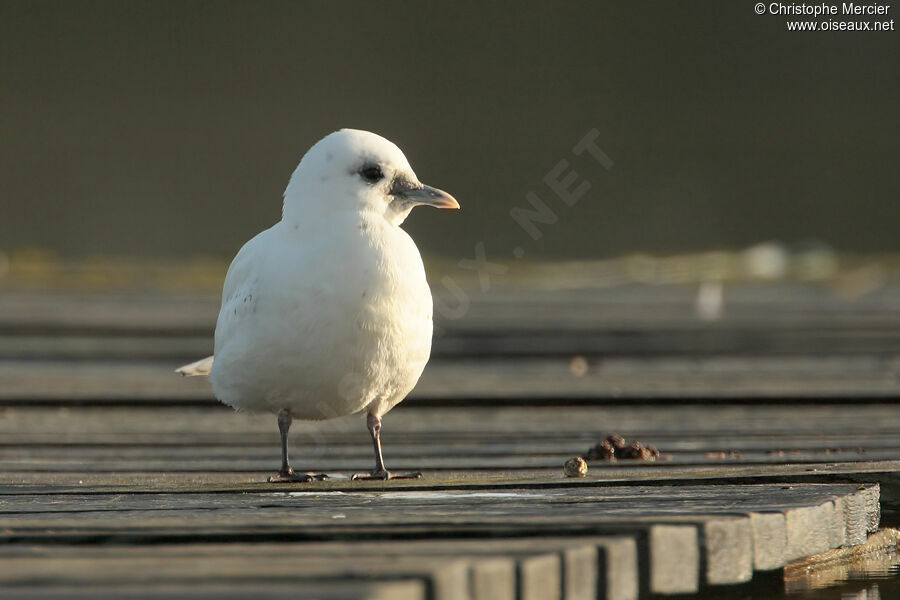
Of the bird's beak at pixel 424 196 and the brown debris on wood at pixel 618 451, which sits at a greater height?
the bird's beak at pixel 424 196

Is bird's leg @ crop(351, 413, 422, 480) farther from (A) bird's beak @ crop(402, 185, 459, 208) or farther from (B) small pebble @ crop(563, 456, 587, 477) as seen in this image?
(A) bird's beak @ crop(402, 185, 459, 208)

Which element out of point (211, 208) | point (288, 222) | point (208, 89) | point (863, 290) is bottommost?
point (288, 222)

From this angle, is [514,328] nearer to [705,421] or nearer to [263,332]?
[705,421]

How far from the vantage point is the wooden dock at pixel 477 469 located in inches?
84.9

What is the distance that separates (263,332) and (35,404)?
9.05 feet

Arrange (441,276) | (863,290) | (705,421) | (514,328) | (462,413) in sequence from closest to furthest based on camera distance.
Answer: (705,421)
(462,413)
(514,328)
(863,290)
(441,276)

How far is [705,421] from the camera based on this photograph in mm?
5098

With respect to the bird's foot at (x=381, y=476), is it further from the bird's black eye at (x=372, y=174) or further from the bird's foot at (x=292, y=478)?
the bird's black eye at (x=372, y=174)

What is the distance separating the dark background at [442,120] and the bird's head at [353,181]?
1207cm

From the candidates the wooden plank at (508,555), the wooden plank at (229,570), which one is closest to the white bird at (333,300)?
the wooden plank at (508,555)

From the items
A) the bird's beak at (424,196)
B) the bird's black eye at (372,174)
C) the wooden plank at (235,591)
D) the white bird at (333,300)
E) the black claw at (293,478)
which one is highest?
the bird's black eye at (372,174)

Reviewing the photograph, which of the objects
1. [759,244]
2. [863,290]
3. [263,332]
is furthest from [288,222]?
[759,244]

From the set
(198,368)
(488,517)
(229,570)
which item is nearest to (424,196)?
(198,368)

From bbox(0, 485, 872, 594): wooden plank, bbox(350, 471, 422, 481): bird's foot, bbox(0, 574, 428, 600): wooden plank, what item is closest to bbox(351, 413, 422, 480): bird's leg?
bbox(350, 471, 422, 481): bird's foot
